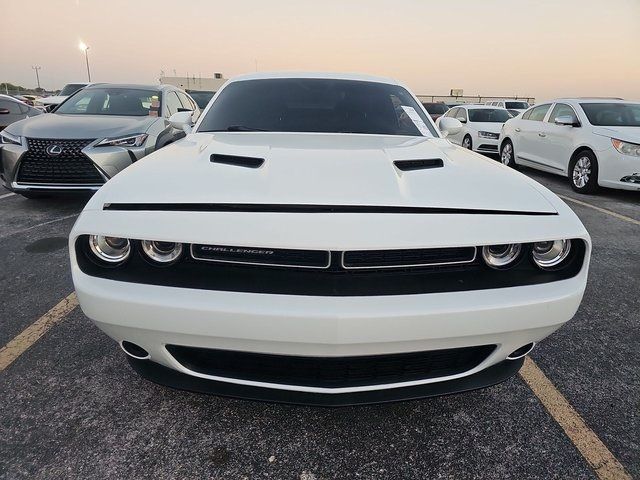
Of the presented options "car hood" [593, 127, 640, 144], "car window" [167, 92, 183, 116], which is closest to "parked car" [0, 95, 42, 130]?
"car window" [167, 92, 183, 116]

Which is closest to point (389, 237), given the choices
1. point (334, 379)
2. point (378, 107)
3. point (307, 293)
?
point (307, 293)

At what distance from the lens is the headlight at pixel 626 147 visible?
21.5 feet

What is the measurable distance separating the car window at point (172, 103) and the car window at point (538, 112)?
6.99m

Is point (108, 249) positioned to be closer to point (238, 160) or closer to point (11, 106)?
point (238, 160)

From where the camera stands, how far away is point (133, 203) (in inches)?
61.7

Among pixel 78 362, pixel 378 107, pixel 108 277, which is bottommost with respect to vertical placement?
pixel 78 362

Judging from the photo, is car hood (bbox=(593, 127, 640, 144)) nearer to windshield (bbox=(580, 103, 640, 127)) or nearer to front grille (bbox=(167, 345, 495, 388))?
windshield (bbox=(580, 103, 640, 127))

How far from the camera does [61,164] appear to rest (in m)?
5.00

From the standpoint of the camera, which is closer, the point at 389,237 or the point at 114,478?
the point at 389,237

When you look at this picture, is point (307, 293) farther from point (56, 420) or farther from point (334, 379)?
point (56, 420)

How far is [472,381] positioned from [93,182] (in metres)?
4.80

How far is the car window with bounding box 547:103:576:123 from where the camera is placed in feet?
26.0

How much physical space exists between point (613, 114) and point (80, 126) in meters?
8.31

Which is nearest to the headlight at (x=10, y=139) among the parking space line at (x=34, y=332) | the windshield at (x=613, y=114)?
the parking space line at (x=34, y=332)
